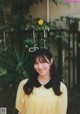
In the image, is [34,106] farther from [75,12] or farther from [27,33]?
[75,12]

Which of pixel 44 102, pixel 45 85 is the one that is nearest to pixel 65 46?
pixel 45 85

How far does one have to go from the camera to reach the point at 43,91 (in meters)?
4.32

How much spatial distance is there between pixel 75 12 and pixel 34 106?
347 cm

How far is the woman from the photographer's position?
14.1 ft

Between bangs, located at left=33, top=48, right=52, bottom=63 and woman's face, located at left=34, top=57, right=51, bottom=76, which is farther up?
bangs, located at left=33, top=48, right=52, bottom=63

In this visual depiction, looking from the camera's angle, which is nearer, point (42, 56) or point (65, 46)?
point (42, 56)

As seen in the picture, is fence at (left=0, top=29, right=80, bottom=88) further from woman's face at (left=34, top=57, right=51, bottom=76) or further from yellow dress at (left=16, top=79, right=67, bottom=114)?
yellow dress at (left=16, top=79, right=67, bottom=114)

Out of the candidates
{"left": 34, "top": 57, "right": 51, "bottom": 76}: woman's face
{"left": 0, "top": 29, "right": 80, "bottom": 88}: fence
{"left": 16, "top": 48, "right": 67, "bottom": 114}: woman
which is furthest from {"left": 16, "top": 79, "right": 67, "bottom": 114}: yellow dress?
{"left": 0, "top": 29, "right": 80, "bottom": 88}: fence

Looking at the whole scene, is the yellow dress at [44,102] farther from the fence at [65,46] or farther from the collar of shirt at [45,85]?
the fence at [65,46]

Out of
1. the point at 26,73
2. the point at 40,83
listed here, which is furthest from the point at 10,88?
the point at 40,83

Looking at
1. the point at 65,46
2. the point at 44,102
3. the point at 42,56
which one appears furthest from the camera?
the point at 65,46

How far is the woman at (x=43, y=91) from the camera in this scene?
4285 millimetres

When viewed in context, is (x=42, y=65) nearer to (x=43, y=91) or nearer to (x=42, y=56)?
(x=42, y=56)

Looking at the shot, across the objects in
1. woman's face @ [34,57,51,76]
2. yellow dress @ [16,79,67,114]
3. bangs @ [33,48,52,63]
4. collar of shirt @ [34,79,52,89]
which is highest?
bangs @ [33,48,52,63]
